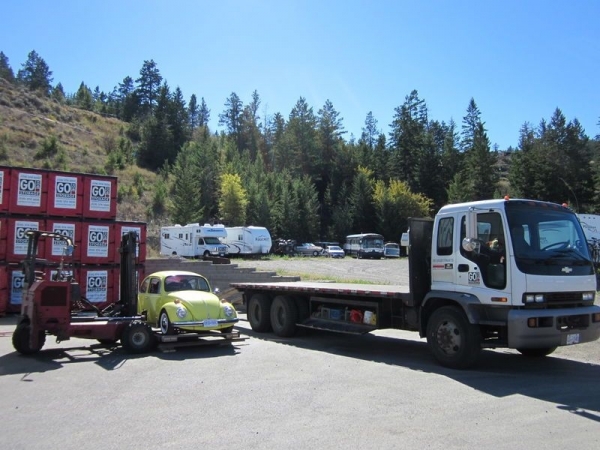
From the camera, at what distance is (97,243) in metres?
19.4

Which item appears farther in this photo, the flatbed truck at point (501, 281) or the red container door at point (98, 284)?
the red container door at point (98, 284)

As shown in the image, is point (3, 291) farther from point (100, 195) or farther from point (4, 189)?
point (100, 195)

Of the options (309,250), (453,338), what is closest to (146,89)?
(309,250)

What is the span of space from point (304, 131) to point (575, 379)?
90.4m

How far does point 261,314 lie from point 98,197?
8.75 metres

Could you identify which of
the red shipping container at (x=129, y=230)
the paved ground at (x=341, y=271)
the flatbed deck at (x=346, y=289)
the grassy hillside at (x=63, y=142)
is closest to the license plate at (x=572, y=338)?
the flatbed deck at (x=346, y=289)

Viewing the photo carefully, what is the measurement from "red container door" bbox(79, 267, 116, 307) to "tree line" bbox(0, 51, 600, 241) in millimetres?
41765

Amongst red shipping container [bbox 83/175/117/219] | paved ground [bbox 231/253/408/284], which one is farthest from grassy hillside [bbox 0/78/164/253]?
red shipping container [bbox 83/175/117/219]

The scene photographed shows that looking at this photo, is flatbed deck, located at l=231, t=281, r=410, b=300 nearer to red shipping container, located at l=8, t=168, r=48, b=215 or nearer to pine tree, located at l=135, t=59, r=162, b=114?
red shipping container, located at l=8, t=168, r=48, b=215

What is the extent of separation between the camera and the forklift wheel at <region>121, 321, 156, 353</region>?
11055mm

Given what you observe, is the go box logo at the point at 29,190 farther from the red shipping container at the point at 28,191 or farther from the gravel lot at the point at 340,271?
the gravel lot at the point at 340,271

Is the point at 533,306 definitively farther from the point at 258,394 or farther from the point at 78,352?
the point at 78,352

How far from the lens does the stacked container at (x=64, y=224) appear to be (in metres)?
17.9

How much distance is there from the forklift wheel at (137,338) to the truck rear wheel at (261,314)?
3.67 meters
